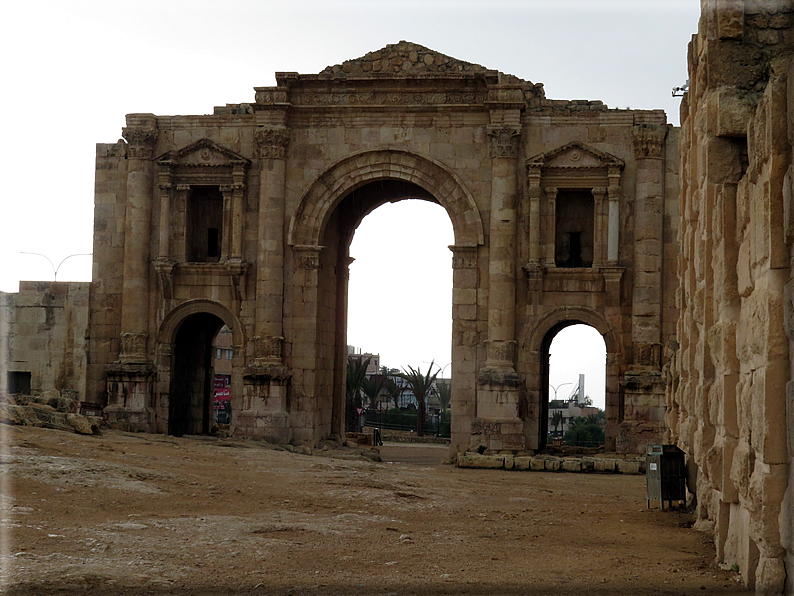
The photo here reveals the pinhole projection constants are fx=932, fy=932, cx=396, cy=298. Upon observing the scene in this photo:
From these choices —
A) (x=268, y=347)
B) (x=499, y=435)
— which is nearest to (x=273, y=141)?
(x=268, y=347)

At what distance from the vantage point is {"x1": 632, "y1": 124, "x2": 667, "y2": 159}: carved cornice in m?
21.2

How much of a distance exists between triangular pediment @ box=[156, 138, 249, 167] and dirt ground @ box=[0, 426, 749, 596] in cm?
805

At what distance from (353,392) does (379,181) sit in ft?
50.5

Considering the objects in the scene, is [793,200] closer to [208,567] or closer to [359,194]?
[208,567]

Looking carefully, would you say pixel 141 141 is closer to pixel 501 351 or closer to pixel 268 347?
pixel 268 347

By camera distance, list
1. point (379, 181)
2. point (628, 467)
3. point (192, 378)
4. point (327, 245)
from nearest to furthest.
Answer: point (628, 467) < point (327, 245) < point (379, 181) < point (192, 378)

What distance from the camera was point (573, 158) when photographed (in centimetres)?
2161

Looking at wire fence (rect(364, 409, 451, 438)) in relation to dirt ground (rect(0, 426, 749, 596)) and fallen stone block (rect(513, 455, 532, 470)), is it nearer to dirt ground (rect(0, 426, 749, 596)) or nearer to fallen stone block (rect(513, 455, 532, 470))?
fallen stone block (rect(513, 455, 532, 470))

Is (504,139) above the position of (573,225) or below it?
above

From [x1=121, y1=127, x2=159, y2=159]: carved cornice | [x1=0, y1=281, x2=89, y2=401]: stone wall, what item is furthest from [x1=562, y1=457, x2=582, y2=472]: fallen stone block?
[x1=121, y1=127, x2=159, y2=159]: carved cornice

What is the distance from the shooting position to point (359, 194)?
24.7m

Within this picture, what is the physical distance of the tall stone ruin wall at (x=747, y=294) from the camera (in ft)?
21.4

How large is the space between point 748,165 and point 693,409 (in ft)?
14.3

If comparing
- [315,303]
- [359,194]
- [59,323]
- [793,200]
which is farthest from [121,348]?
[793,200]
